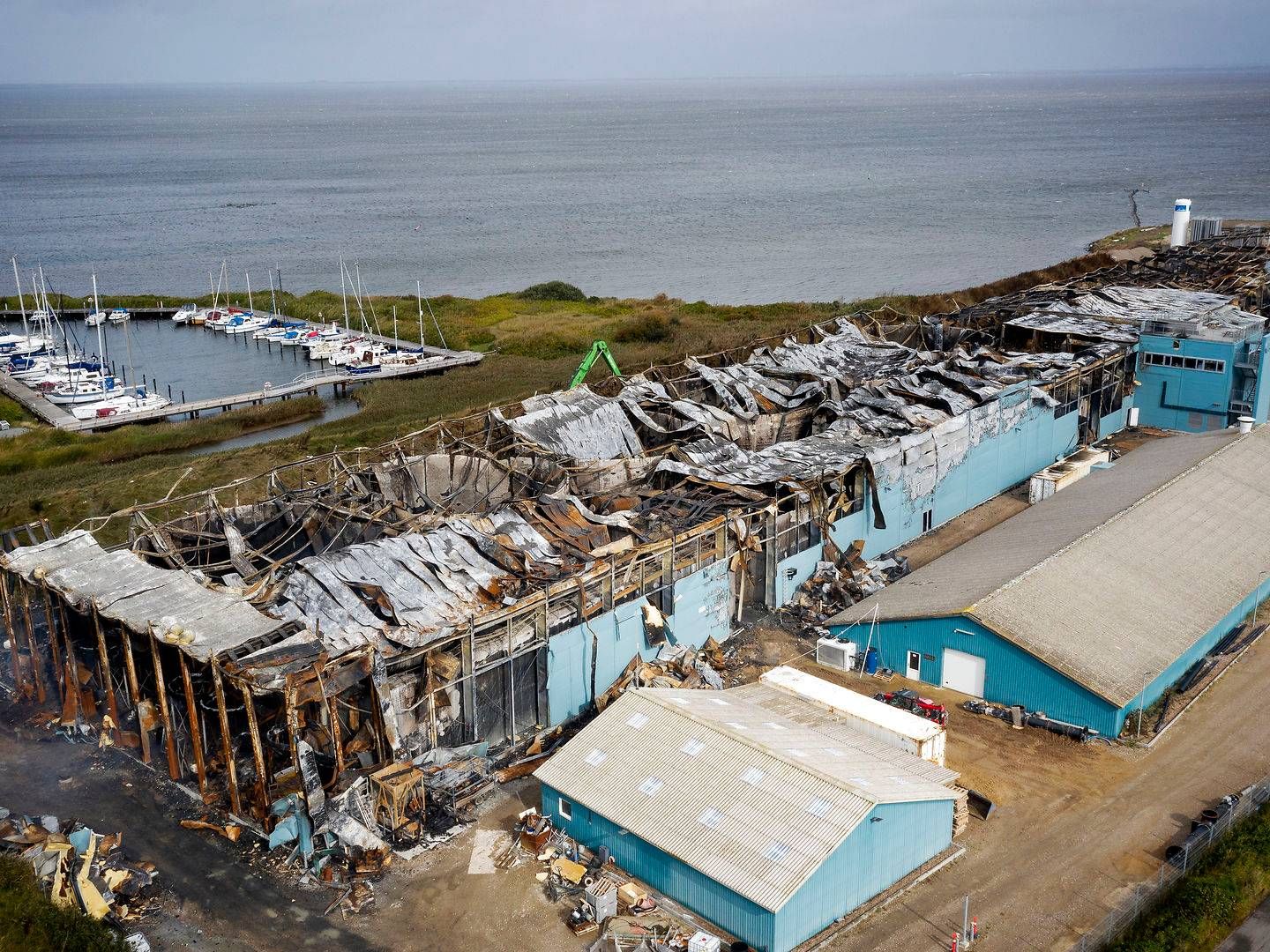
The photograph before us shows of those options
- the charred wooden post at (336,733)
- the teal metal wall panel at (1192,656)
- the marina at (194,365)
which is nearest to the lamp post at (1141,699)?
the teal metal wall panel at (1192,656)

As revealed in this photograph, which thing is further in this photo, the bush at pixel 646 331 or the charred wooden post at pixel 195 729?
the bush at pixel 646 331

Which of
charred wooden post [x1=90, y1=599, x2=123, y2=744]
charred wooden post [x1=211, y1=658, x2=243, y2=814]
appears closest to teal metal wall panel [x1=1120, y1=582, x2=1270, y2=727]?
charred wooden post [x1=211, y1=658, x2=243, y2=814]

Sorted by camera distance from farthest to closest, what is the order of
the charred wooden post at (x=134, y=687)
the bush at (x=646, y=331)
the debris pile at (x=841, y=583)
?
the bush at (x=646, y=331) < the debris pile at (x=841, y=583) < the charred wooden post at (x=134, y=687)

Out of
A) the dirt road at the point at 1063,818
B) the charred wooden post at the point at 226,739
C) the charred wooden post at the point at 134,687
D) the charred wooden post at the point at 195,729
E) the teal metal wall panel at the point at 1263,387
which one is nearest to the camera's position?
the dirt road at the point at 1063,818

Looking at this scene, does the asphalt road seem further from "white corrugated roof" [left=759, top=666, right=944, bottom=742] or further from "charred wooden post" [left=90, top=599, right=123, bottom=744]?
"charred wooden post" [left=90, top=599, right=123, bottom=744]

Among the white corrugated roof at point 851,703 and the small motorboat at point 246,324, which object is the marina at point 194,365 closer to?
the small motorboat at point 246,324

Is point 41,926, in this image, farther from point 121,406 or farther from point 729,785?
point 121,406

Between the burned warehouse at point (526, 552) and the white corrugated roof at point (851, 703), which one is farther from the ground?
the burned warehouse at point (526, 552)

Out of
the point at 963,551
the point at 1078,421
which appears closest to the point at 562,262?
the point at 1078,421
